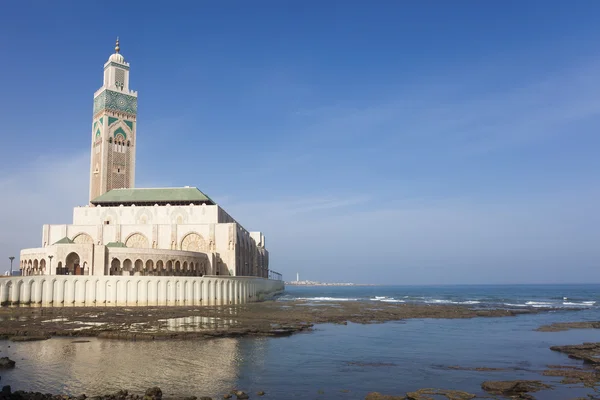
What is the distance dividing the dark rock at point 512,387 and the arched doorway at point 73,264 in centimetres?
4149

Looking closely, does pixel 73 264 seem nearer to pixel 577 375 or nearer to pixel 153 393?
pixel 153 393

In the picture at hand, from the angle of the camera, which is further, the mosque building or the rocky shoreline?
the mosque building

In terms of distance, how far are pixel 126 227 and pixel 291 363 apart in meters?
50.7

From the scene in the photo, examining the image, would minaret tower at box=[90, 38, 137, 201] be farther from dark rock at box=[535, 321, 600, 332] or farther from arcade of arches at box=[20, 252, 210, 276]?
dark rock at box=[535, 321, 600, 332]

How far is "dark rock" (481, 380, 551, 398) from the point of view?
13961mm

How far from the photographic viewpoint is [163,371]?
16031 millimetres

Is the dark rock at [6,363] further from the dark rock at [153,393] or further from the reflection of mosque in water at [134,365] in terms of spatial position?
the dark rock at [153,393]

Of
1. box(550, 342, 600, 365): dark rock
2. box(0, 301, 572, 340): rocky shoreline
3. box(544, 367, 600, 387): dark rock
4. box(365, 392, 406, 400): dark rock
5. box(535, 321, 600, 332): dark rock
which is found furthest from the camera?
box(535, 321, 600, 332): dark rock

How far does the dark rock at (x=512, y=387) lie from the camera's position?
14.0m

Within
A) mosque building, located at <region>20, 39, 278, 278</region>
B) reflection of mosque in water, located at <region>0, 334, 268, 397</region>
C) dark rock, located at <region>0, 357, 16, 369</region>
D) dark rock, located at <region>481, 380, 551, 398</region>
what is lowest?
dark rock, located at <region>481, 380, 551, 398</region>

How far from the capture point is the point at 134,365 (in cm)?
1692

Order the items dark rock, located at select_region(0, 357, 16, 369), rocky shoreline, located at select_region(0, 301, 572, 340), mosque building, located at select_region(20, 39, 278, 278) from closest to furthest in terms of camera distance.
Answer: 1. dark rock, located at select_region(0, 357, 16, 369)
2. rocky shoreline, located at select_region(0, 301, 572, 340)
3. mosque building, located at select_region(20, 39, 278, 278)

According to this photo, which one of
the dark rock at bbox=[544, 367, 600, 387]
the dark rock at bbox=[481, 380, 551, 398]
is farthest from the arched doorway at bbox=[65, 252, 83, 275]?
the dark rock at bbox=[544, 367, 600, 387]

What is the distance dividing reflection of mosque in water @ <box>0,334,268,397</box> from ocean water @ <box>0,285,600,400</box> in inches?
1.2
